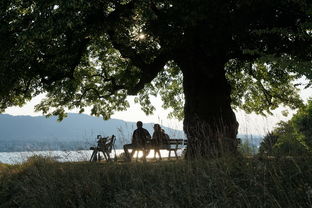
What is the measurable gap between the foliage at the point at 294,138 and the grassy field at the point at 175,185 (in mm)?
234

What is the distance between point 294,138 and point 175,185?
235 cm

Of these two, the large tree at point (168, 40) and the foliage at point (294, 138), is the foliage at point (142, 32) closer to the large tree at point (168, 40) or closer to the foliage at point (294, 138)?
the large tree at point (168, 40)

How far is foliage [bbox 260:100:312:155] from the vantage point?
6555 millimetres

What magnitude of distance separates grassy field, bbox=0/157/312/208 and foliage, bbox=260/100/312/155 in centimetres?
23

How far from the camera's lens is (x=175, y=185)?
684 centimetres

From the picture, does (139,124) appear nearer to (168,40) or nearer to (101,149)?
(101,149)

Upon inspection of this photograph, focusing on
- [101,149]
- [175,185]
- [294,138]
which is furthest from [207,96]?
[175,185]

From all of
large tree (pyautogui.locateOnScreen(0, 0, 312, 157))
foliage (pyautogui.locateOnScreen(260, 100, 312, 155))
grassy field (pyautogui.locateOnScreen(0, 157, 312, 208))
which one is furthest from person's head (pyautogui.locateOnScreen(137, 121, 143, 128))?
foliage (pyautogui.locateOnScreen(260, 100, 312, 155))

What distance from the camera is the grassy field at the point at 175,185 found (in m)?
5.52

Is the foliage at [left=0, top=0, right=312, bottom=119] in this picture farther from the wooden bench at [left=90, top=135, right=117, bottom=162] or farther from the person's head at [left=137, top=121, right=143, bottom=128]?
the wooden bench at [left=90, top=135, right=117, bottom=162]

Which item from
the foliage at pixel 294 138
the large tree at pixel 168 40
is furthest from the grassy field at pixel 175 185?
the large tree at pixel 168 40

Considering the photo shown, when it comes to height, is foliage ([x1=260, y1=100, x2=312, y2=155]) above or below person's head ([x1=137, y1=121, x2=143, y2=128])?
below

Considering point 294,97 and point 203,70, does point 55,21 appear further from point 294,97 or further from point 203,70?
point 294,97

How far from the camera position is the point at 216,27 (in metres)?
13.3
